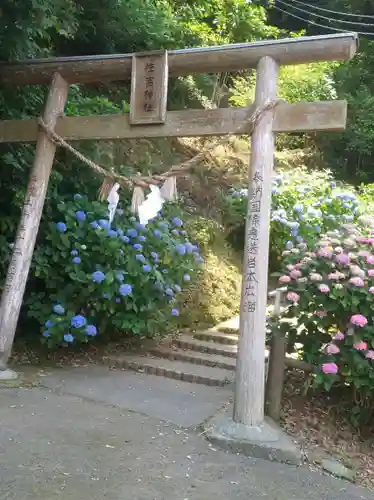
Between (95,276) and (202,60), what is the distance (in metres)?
2.25

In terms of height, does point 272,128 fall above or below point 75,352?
above

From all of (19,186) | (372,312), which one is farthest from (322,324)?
(19,186)

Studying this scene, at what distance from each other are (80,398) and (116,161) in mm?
4010

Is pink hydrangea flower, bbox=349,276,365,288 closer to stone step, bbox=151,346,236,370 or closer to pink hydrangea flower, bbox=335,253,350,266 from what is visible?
pink hydrangea flower, bbox=335,253,350,266

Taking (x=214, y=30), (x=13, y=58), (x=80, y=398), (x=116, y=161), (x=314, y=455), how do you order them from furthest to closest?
(x=214, y=30) → (x=116, y=161) → (x=13, y=58) → (x=80, y=398) → (x=314, y=455)

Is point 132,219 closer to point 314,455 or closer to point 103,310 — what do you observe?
point 103,310

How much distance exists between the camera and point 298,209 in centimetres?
817

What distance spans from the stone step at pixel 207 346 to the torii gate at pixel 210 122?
Answer: 6.51ft

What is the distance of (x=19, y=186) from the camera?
19.2 feet

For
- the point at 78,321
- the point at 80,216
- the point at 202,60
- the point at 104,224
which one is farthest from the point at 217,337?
the point at 202,60

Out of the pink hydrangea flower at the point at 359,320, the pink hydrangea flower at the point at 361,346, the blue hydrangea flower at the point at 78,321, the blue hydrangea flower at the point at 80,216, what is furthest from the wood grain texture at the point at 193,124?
the blue hydrangea flower at the point at 78,321

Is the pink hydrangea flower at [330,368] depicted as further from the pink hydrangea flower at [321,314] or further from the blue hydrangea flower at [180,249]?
the blue hydrangea flower at [180,249]

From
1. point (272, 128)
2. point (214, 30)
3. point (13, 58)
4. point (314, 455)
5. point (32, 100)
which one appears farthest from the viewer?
point (214, 30)

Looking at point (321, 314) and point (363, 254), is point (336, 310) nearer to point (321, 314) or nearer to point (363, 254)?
point (321, 314)
